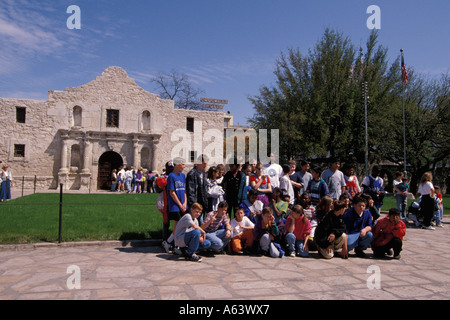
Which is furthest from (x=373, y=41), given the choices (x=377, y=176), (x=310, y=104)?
(x=377, y=176)

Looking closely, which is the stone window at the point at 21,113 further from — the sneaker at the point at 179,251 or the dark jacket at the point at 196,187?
the sneaker at the point at 179,251

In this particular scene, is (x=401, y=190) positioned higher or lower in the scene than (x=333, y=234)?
higher

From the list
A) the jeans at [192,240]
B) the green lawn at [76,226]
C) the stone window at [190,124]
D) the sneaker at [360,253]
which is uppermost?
the stone window at [190,124]

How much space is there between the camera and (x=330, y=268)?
5770 mm

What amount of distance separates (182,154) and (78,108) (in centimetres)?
931

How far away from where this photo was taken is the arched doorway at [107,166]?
1121 inches

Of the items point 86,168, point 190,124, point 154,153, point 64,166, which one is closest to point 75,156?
point 64,166

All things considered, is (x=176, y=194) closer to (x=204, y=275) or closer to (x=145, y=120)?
(x=204, y=275)

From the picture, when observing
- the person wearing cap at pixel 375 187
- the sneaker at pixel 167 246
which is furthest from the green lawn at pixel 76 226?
the person wearing cap at pixel 375 187

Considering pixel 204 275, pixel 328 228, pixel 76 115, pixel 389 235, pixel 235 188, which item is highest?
pixel 76 115

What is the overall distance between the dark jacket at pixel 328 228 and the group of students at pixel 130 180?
20.2m

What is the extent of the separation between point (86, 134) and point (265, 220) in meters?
24.4

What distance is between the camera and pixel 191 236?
6.18 metres

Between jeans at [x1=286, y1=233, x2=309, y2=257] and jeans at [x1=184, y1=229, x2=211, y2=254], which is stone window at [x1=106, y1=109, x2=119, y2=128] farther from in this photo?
jeans at [x1=286, y1=233, x2=309, y2=257]
